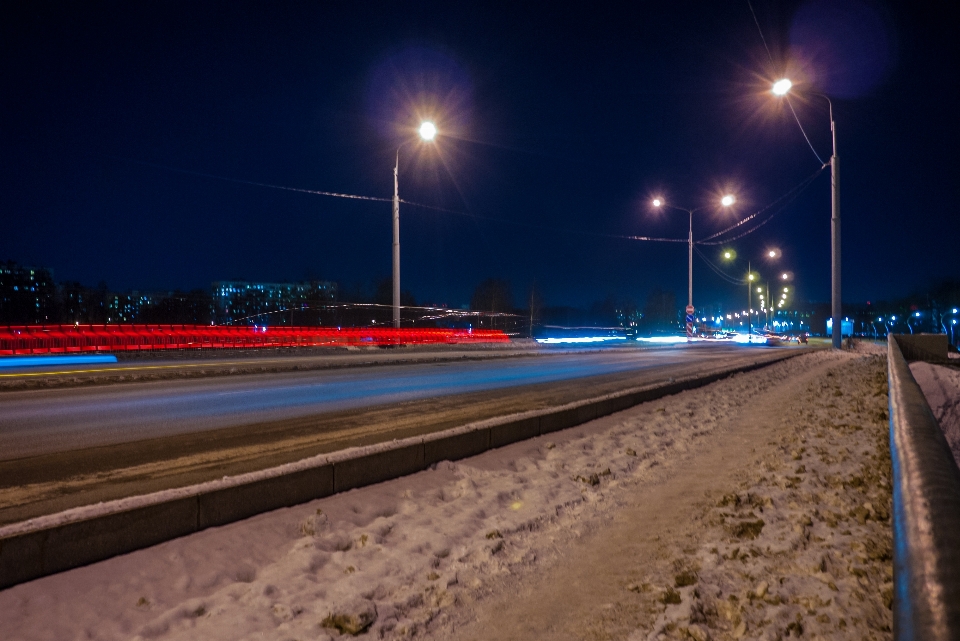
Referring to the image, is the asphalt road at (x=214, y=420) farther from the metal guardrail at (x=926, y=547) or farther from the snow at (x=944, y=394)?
the snow at (x=944, y=394)

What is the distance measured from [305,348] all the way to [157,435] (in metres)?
23.4

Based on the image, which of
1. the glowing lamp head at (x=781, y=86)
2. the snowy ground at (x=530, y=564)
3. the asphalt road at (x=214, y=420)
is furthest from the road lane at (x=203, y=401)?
the glowing lamp head at (x=781, y=86)

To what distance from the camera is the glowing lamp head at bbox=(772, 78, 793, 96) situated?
71.7 ft

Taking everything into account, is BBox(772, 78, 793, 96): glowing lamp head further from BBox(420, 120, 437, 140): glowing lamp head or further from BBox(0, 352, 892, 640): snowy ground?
BBox(0, 352, 892, 640): snowy ground

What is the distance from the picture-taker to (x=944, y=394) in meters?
21.0

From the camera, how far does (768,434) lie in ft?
31.0

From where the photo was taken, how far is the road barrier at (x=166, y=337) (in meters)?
25.3

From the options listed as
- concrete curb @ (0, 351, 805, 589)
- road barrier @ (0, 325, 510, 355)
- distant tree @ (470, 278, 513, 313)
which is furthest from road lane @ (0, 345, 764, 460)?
distant tree @ (470, 278, 513, 313)

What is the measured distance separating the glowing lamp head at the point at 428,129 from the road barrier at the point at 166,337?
9.06m

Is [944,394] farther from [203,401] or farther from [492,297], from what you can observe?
[492,297]

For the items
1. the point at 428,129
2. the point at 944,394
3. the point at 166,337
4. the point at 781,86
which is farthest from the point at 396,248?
the point at 944,394

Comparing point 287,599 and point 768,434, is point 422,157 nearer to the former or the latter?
point 768,434

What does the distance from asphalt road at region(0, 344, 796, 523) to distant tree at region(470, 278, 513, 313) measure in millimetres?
51514

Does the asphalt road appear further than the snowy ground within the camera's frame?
Yes
